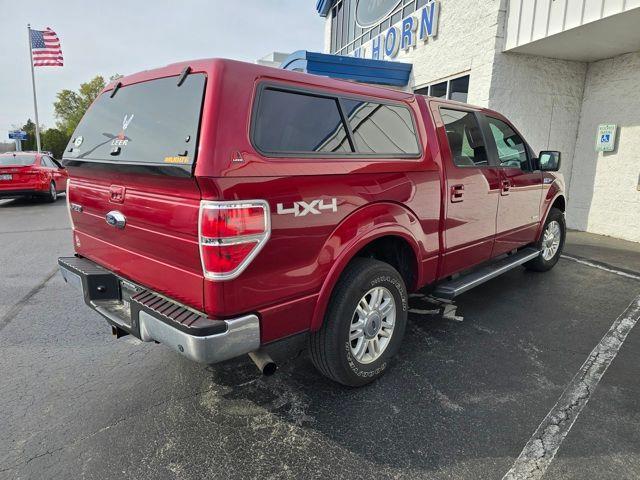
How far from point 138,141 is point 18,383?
192 centimetres

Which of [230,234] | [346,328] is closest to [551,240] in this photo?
[346,328]

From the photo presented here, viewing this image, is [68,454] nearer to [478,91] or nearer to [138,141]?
[138,141]

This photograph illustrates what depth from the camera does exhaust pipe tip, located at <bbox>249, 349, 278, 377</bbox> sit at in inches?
94.2

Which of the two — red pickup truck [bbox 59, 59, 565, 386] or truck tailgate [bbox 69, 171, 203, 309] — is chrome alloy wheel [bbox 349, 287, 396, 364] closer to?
red pickup truck [bbox 59, 59, 565, 386]

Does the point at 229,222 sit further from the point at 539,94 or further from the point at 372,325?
the point at 539,94

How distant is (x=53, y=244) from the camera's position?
23.8ft

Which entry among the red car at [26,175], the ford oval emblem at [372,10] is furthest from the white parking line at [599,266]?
the red car at [26,175]

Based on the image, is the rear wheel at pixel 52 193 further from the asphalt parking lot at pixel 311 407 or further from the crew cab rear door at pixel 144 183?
the crew cab rear door at pixel 144 183

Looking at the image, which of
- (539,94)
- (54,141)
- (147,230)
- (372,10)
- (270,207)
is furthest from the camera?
(54,141)

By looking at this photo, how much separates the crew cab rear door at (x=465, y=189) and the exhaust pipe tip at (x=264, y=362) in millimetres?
1864

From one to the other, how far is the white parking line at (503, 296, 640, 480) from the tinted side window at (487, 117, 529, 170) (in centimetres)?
184

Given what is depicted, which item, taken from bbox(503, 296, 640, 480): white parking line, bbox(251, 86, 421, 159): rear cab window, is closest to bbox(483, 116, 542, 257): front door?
bbox(503, 296, 640, 480): white parking line

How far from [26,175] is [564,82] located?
1294cm

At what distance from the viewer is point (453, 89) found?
972 cm
